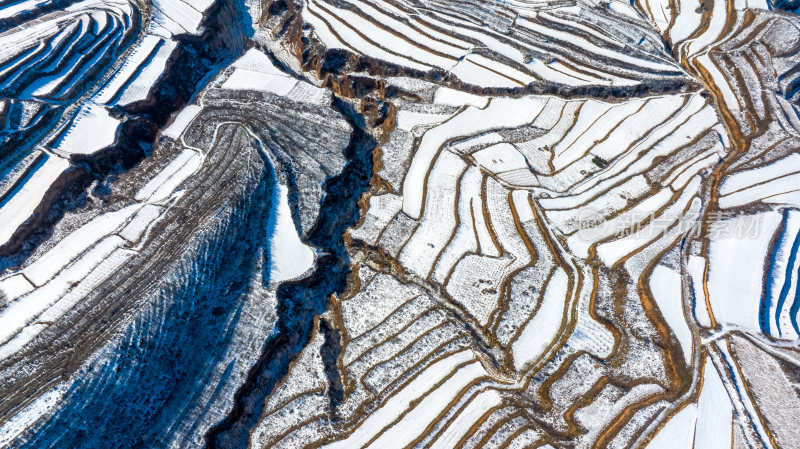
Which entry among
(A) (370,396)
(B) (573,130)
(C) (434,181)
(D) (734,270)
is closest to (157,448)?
(A) (370,396)

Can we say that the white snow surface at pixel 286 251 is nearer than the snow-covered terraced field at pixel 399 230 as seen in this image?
No

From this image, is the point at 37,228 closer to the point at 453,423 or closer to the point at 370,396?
the point at 370,396

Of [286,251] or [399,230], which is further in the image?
[399,230]

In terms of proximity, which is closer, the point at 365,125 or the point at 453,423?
the point at 453,423

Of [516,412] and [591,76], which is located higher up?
[591,76]

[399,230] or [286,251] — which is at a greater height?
[399,230]

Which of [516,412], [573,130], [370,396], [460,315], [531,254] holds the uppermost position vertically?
[573,130]

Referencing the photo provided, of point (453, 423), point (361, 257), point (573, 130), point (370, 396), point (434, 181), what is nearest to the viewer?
point (453, 423)

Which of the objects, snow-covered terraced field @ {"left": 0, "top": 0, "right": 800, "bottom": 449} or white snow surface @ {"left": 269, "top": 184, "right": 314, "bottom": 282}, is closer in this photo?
snow-covered terraced field @ {"left": 0, "top": 0, "right": 800, "bottom": 449}
